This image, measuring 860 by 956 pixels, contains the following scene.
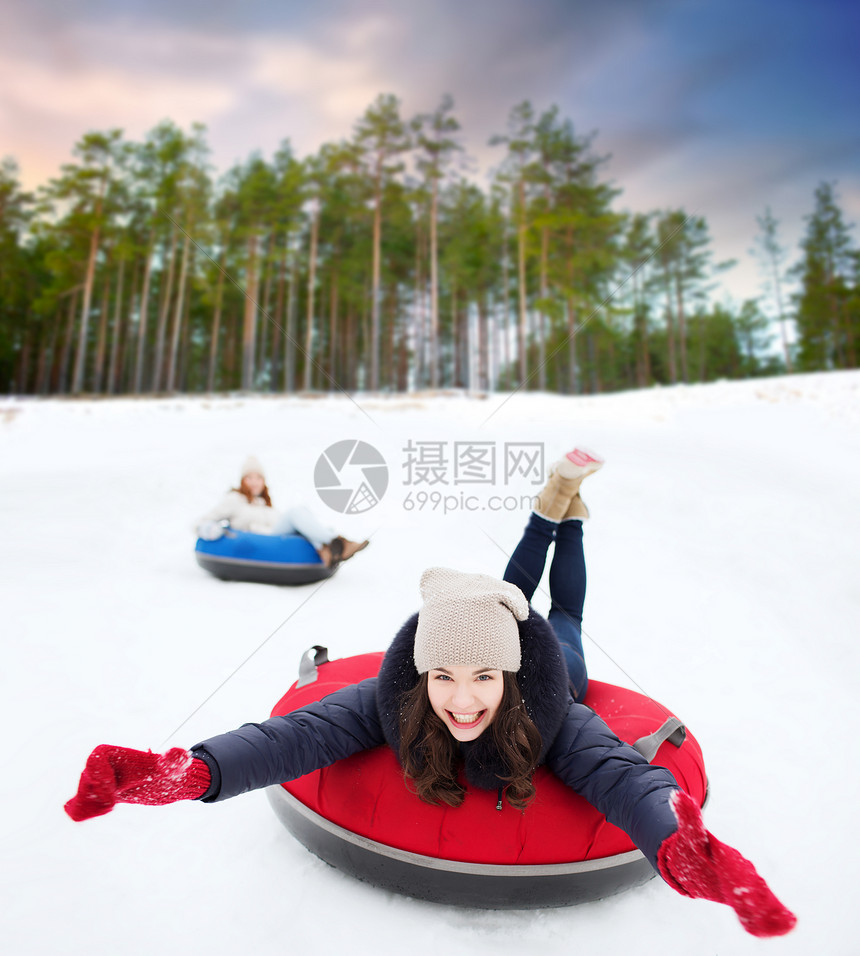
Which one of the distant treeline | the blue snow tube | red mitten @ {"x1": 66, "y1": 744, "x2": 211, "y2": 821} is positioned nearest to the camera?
red mitten @ {"x1": 66, "y1": 744, "x2": 211, "y2": 821}

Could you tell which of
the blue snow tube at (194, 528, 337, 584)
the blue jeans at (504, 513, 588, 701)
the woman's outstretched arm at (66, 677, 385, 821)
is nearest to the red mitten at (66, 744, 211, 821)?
the woman's outstretched arm at (66, 677, 385, 821)

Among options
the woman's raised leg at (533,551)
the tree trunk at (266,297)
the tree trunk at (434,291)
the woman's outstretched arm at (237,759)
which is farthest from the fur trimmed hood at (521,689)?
the tree trunk at (266,297)

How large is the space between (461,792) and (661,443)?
5630 millimetres

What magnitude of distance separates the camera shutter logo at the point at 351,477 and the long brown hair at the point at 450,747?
2863mm

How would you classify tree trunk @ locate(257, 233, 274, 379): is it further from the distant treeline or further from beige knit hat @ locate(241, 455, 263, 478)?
beige knit hat @ locate(241, 455, 263, 478)

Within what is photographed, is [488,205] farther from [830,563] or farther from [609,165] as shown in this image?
[830,563]

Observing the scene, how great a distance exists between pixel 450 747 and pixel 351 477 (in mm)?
3435

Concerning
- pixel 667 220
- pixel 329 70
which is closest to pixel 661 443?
pixel 329 70

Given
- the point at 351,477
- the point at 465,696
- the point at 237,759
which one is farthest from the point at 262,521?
the point at 465,696

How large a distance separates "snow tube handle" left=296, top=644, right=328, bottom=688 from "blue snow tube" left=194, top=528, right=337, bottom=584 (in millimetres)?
1824

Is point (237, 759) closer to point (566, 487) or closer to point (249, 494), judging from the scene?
point (566, 487)

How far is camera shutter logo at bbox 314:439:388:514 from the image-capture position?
4.32 m

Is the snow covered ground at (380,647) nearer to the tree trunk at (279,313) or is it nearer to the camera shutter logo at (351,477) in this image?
the camera shutter logo at (351,477)

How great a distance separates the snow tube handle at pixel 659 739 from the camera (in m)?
1.41
